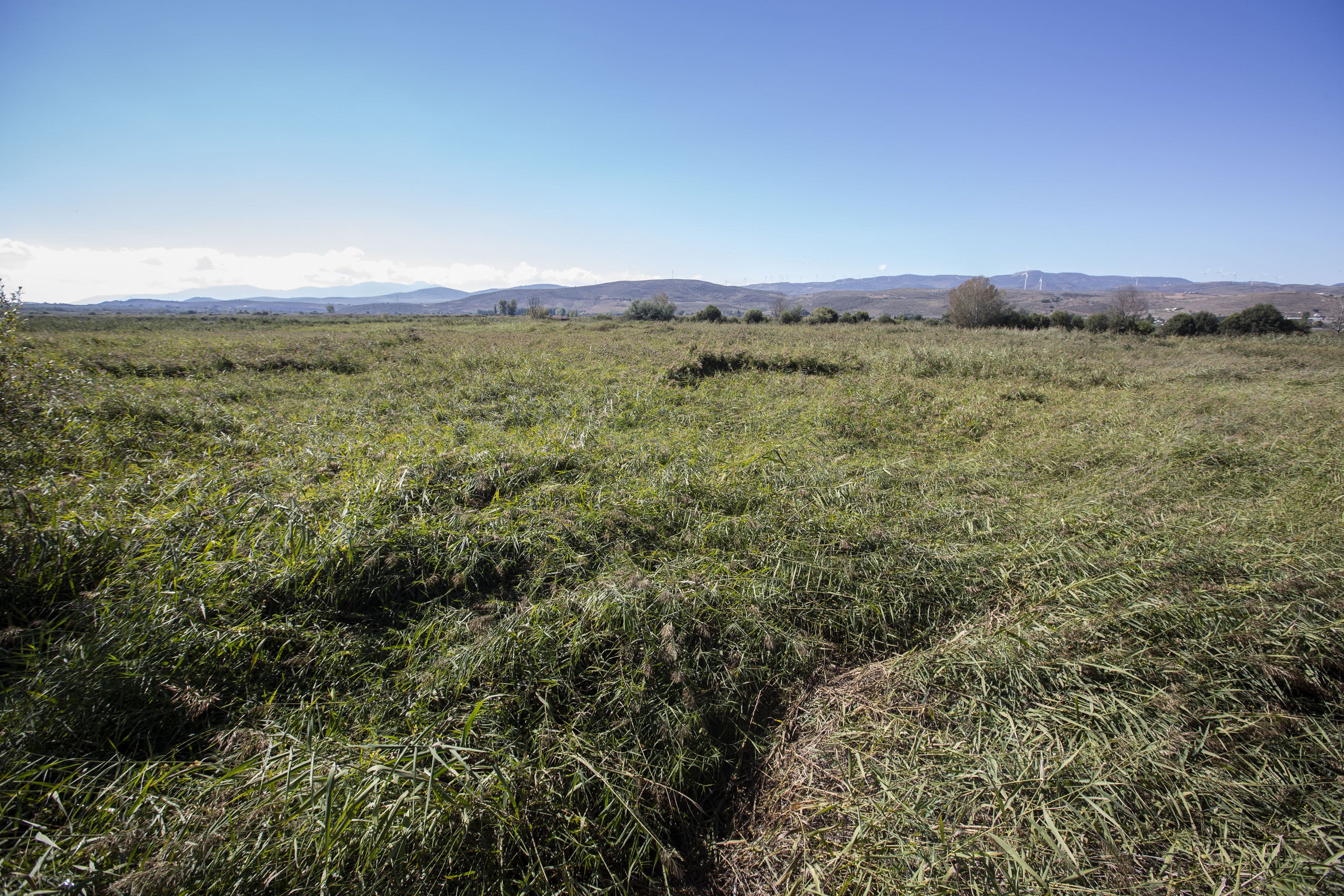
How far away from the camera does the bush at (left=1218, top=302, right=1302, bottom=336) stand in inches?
1057

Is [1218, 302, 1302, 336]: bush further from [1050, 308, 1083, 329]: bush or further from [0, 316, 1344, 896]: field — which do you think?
[0, 316, 1344, 896]: field

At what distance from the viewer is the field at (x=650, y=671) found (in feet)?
6.90

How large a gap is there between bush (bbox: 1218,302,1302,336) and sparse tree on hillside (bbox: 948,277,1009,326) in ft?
44.7

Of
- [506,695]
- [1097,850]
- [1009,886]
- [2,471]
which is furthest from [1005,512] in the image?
[2,471]

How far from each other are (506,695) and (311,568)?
2.00m

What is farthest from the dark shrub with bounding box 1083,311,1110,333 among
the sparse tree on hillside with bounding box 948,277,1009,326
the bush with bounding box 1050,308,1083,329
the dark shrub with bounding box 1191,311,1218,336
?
the sparse tree on hillside with bounding box 948,277,1009,326

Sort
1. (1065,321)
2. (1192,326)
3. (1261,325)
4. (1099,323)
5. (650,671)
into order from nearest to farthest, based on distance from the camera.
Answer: (650,671), (1261,325), (1192,326), (1099,323), (1065,321)

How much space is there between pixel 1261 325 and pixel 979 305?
51.2 feet

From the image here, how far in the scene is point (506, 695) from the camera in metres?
2.86

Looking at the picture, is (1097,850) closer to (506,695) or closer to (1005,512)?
(506,695)

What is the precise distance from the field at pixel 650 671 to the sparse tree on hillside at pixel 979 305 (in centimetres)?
A: 3842

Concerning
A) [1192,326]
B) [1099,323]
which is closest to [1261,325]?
[1192,326]

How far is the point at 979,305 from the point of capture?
131 ft

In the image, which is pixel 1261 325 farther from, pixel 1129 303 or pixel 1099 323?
pixel 1129 303
